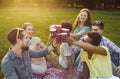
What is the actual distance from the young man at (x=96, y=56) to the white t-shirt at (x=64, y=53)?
0.75 metres

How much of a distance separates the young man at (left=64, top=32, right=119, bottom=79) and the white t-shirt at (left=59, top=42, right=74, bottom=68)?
0.75 meters

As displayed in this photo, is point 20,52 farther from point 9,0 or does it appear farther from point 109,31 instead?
point 9,0

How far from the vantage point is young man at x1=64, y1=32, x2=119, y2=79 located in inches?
224

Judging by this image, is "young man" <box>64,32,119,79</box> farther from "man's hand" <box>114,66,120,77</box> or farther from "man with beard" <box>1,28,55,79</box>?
"man's hand" <box>114,66,120,77</box>

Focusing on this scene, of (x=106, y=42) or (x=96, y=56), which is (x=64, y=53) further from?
(x=96, y=56)

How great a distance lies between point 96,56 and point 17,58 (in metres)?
1.21

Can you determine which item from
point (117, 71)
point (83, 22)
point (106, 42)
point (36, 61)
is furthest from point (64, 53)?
point (83, 22)

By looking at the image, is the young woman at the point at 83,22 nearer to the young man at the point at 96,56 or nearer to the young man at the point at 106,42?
the young man at the point at 106,42

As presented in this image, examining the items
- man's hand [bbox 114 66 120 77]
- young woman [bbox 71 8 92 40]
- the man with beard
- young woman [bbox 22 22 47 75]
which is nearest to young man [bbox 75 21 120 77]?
man's hand [bbox 114 66 120 77]

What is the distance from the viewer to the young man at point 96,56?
18.6 feet

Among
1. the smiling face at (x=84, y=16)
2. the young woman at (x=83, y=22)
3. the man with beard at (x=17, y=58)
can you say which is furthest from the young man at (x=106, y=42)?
the man with beard at (x=17, y=58)

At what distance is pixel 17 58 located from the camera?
17.5 ft

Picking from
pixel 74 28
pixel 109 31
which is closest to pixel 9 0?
pixel 109 31

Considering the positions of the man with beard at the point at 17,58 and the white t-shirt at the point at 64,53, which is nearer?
the man with beard at the point at 17,58
